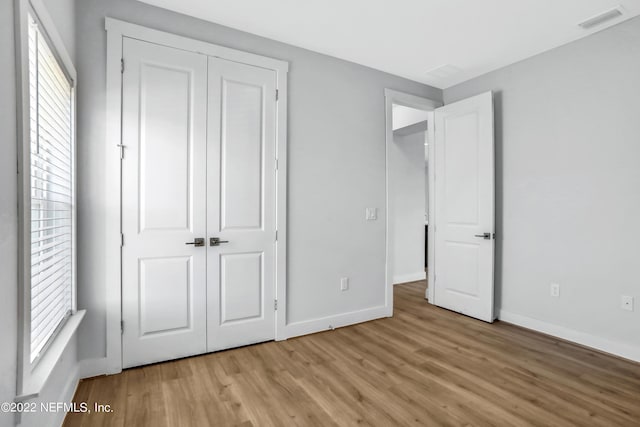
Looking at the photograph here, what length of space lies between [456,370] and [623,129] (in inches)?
93.3

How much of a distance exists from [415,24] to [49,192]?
9.23 feet

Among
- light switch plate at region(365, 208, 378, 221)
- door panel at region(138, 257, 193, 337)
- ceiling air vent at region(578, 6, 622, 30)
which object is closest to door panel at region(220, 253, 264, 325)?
door panel at region(138, 257, 193, 337)

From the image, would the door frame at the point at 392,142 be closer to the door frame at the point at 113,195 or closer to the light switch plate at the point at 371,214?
the light switch plate at the point at 371,214

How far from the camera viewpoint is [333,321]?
3230mm

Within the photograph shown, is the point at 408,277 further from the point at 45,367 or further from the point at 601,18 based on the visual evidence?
the point at 45,367

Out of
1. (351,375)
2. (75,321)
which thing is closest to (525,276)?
(351,375)

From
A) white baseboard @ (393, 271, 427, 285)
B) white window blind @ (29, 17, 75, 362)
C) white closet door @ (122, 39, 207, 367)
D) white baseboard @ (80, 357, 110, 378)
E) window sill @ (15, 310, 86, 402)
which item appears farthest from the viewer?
white baseboard @ (393, 271, 427, 285)

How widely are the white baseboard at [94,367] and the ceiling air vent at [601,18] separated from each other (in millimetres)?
4458

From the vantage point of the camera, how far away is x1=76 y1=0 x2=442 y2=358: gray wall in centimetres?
223

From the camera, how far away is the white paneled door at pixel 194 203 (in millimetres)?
2367

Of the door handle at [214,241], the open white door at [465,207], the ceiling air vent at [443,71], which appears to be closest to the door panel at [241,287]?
the door handle at [214,241]

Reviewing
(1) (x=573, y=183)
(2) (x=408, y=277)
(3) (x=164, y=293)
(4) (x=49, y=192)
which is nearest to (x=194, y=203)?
(3) (x=164, y=293)

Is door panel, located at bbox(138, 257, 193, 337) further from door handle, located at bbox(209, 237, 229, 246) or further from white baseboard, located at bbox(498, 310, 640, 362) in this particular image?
white baseboard, located at bbox(498, 310, 640, 362)

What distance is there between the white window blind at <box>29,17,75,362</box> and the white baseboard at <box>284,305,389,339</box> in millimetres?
1708
